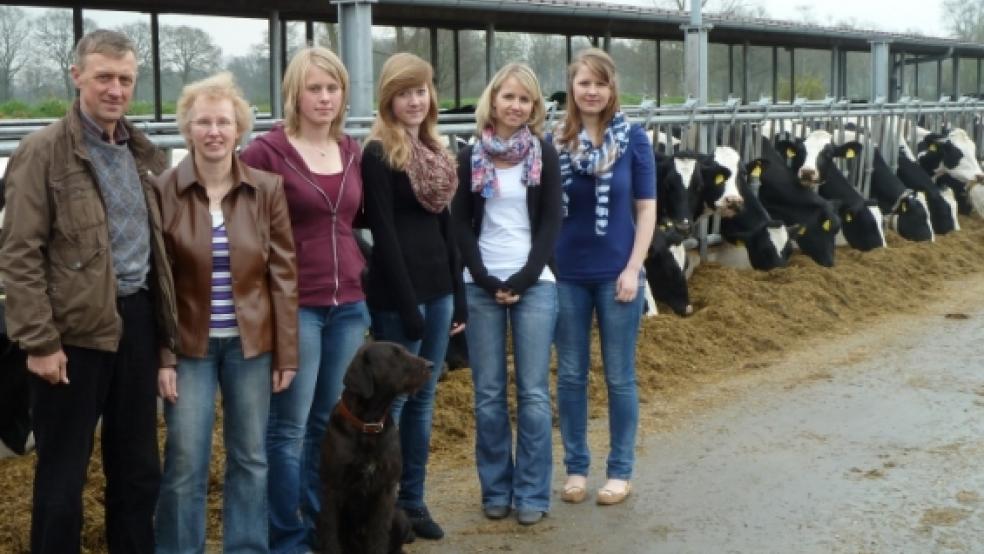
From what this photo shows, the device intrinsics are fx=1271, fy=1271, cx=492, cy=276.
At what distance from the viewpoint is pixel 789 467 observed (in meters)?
5.98

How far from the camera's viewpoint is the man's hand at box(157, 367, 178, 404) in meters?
4.00

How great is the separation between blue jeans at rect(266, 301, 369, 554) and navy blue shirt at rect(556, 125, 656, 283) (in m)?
1.11

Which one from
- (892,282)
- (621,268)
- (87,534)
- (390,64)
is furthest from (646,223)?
(892,282)

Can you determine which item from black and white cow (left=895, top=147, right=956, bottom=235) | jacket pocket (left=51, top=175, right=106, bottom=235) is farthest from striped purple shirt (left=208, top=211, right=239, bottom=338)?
black and white cow (left=895, top=147, right=956, bottom=235)

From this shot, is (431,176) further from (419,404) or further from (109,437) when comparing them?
(109,437)

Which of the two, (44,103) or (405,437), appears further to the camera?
(44,103)

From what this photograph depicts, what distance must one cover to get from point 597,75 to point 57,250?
2.41 m

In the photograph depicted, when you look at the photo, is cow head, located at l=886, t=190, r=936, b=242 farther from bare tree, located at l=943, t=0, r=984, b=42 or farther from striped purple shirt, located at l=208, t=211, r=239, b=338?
bare tree, located at l=943, t=0, r=984, b=42

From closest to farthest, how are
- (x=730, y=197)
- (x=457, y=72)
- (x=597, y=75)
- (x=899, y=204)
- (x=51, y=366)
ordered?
(x=51, y=366) < (x=597, y=75) < (x=730, y=197) < (x=899, y=204) < (x=457, y=72)

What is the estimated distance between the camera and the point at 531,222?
510cm

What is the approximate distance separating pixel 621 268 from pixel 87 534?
92.9 inches

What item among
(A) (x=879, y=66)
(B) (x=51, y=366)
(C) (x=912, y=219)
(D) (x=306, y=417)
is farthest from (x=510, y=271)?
(A) (x=879, y=66)

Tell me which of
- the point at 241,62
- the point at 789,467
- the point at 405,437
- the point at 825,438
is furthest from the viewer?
the point at 241,62

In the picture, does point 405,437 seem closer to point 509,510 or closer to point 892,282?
point 509,510
